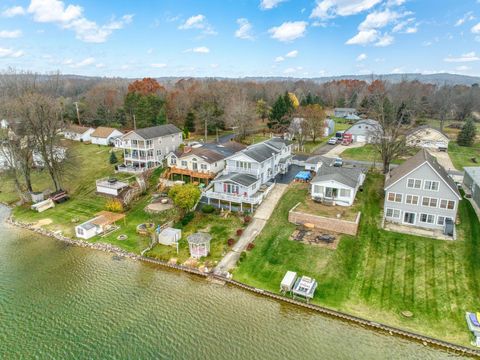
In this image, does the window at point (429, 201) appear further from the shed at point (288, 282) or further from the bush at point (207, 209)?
the bush at point (207, 209)

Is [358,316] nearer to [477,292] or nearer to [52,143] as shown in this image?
[477,292]

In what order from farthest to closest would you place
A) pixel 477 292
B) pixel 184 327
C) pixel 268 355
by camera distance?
pixel 477 292 < pixel 184 327 < pixel 268 355

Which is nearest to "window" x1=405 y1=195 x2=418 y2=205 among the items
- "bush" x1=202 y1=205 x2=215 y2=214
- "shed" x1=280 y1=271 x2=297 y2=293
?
"shed" x1=280 y1=271 x2=297 y2=293

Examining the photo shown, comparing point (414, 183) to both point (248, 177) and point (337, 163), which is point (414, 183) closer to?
point (337, 163)

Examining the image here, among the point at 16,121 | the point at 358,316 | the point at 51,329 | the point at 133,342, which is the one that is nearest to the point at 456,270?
the point at 358,316

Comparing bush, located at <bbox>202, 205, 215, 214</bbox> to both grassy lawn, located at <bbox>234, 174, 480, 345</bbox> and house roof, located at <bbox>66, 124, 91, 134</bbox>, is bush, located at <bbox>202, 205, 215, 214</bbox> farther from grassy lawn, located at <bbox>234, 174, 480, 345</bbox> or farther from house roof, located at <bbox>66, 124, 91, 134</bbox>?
house roof, located at <bbox>66, 124, 91, 134</bbox>

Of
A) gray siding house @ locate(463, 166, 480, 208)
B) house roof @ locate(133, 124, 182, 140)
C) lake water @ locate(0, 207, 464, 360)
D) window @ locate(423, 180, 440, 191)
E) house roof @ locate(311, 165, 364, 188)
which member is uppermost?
house roof @ locate(133, 124, 182, 140)

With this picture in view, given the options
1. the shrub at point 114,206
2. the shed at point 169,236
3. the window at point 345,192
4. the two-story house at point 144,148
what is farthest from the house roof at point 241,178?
the two-story house at point 144,148
